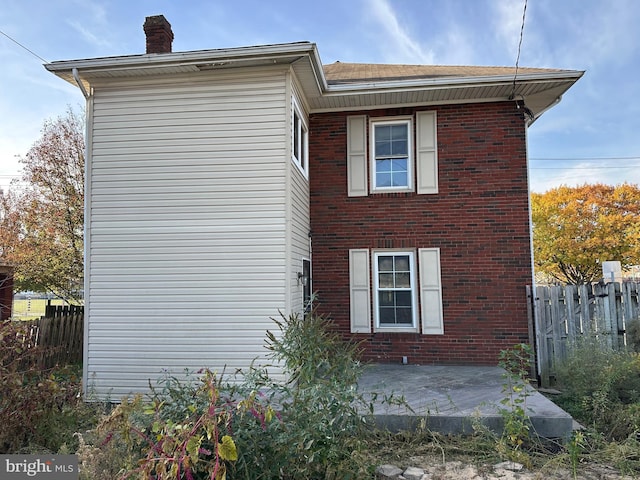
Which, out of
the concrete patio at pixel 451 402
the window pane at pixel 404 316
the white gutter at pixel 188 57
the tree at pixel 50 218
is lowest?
the concrete patio at pixel 451 402

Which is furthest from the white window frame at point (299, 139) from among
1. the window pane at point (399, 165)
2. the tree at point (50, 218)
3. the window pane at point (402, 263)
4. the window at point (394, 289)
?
the tree at point (50, 218)

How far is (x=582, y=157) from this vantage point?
86.1ft

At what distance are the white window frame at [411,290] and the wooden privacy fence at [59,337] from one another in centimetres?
606

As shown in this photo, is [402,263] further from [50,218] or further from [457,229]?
[50,218]

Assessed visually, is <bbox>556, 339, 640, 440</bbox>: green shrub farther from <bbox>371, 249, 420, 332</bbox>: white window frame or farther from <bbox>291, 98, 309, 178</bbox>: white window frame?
<bbox>291, 98, 309, 178</bbox>: white window frame

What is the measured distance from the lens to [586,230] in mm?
19266

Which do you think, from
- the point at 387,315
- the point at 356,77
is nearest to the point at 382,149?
the point at 356,77

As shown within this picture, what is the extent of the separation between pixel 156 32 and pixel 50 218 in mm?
6832

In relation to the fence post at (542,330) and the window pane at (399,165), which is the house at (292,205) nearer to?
the window pane at (399,165)

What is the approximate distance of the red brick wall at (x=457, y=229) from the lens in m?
7.40

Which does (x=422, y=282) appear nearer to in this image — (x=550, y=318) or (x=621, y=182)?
(x=550, y=318)

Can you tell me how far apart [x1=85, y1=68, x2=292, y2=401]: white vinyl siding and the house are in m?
0.02

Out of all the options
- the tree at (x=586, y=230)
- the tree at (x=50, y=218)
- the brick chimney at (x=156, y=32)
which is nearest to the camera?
the brick chimney at (x=156, y=32)

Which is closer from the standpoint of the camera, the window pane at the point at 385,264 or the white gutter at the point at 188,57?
the white gutter at the point at 188,57
